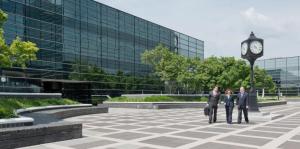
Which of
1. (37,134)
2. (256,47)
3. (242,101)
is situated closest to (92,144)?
(37,134)

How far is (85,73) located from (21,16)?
1144cm

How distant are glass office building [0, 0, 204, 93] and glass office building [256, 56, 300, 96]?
154 ft

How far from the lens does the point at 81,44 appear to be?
162ft

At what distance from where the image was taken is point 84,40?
164 feet

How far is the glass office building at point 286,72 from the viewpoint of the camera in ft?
319

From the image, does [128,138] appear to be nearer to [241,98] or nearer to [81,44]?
[241,98]

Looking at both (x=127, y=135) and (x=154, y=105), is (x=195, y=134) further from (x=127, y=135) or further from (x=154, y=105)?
(x=154, y=105)

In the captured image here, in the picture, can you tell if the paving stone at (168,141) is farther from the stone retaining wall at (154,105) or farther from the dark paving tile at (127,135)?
the stone retaining wall at (154,105)

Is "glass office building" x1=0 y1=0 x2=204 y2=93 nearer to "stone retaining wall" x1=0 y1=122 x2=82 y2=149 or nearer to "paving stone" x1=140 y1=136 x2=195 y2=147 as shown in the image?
"stone retaining wall" x1=0 y1=122 x2=82 y2=149

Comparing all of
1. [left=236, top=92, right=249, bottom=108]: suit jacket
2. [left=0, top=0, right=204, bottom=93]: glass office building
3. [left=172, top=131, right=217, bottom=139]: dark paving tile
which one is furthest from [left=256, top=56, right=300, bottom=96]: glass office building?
[left=172, top=131, right=217, bottom=139]: dark paving tile

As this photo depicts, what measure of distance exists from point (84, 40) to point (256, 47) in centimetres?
3215

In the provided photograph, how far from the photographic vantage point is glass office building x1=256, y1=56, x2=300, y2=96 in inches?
3834

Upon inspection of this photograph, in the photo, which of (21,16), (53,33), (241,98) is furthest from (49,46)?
(241,98)

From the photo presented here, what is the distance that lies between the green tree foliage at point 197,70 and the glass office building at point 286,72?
157 feet
